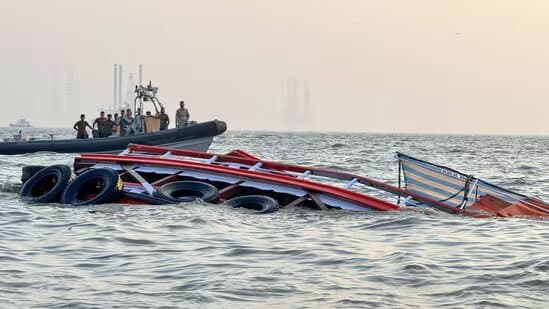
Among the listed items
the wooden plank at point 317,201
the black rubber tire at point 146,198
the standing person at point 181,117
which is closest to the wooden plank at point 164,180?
the black rubber tire at point 146,198

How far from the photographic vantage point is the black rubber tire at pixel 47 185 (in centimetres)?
1422

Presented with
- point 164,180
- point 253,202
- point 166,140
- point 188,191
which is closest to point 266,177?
point 253,202

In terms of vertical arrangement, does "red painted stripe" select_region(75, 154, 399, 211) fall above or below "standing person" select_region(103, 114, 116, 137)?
below

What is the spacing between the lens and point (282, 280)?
24.5 ft

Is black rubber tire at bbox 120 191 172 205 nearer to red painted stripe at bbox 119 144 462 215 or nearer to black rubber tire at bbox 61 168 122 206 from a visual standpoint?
Answer: black rubber tire at bbox 61 168 122 206

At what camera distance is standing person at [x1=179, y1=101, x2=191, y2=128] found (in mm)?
27812

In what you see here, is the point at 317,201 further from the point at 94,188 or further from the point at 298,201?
the point at 94,188

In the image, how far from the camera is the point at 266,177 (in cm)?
1409

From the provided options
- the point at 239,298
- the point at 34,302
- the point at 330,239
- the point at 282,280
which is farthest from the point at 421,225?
the point at 34,302

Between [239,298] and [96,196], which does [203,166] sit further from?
[239,298]

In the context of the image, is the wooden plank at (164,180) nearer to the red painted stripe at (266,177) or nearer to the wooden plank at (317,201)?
the red painted stripe at (266,177)

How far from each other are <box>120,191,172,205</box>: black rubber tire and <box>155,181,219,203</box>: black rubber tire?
0.31 feet

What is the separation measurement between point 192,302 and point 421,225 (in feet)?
19.4

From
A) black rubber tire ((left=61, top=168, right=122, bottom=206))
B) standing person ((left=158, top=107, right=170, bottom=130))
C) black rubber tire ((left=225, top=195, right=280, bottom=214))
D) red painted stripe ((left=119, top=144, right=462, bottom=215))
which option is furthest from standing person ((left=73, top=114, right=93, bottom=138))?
black rubber tire ((left=225, top=195, right=280, bottom=214))
